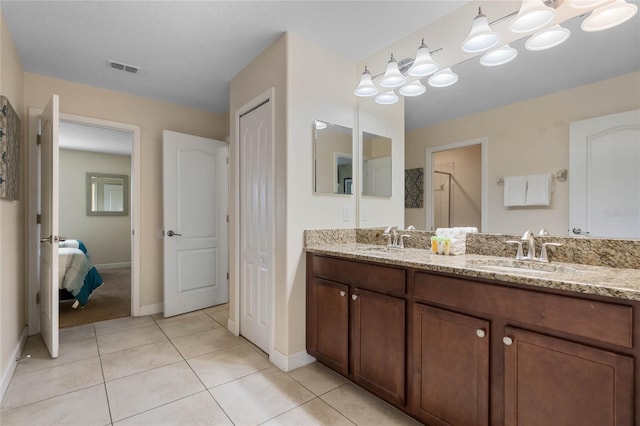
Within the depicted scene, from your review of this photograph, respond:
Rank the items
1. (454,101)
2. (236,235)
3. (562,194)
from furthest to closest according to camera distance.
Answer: (236,235), (454,101), (562,194)

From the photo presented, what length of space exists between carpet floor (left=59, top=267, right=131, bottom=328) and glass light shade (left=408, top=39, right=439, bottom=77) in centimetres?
371

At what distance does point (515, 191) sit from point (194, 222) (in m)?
3.12

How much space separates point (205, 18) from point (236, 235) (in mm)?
1683

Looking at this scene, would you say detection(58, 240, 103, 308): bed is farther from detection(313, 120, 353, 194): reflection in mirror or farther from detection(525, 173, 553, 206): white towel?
detection(525, 173, 553, 206): white towel

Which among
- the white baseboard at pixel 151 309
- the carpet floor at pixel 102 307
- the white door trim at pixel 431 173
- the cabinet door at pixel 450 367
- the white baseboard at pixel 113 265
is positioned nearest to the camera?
the cabinet door at pixel 450 367

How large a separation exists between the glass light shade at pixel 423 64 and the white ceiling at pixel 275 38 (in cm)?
14

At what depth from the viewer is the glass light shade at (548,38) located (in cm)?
159

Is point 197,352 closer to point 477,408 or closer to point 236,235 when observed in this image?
point 236,235

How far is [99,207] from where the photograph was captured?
21.0ft

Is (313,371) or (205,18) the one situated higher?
(205,18)

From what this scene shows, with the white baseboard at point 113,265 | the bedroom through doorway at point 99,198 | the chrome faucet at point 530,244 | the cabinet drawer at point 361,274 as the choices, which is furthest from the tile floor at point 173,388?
the white baseboard at point 113,265

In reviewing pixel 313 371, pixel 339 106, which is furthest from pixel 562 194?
pixel 313 371

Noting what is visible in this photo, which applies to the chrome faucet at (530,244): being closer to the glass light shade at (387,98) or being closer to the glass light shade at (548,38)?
the glass light shade at (548,38)

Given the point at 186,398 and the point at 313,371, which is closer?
the point at 186,398
